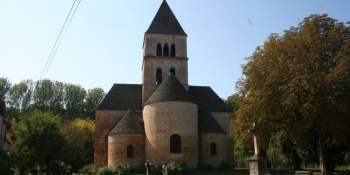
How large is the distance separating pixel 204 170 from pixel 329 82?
14.1 metres

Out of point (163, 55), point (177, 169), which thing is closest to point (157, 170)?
point (177, 169)

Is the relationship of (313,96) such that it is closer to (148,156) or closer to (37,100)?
(148,156)

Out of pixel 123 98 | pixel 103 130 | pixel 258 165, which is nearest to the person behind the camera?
pixel 258 165

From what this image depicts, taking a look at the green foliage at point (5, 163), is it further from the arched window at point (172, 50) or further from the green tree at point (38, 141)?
the arched window at point (172, 50)

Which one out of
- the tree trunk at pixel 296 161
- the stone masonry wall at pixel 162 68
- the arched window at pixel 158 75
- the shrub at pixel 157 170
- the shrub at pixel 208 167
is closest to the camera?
the shrub at pixel 157 170

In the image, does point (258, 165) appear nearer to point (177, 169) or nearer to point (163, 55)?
point (177, 169)

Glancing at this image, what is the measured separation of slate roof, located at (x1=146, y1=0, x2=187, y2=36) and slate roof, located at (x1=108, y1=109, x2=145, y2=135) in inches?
410

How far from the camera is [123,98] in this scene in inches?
1507

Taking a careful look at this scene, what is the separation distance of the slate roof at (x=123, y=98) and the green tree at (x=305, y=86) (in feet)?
46.3

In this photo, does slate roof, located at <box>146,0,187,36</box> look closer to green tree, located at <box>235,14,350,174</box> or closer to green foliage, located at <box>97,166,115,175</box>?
green tree, located at <box>235,14,350,174</box>

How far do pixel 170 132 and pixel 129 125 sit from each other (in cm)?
433

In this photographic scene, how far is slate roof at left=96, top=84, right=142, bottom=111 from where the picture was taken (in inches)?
1458

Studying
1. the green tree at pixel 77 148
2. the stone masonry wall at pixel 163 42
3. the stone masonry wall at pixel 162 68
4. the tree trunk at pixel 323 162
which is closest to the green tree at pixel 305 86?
the tree trunk at pixel 323 162

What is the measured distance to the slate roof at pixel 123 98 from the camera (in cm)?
3703
